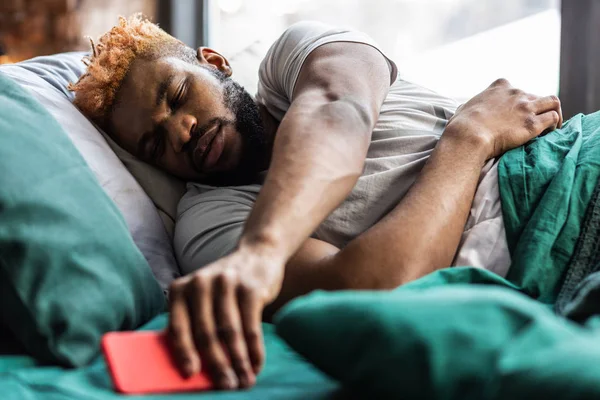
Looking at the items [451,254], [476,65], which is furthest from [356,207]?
[476,65]

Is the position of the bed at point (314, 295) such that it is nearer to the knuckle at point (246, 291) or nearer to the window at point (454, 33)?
the knuckle at point (246, 291)

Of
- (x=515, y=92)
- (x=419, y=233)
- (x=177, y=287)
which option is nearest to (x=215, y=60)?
(x=515, y=92)

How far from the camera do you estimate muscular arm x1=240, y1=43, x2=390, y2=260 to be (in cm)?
77

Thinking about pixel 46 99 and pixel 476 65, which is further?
pixel 476 65

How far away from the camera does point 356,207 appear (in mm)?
1074

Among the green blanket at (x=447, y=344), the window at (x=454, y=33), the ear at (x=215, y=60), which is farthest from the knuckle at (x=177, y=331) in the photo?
the window at (x=454, y=33)

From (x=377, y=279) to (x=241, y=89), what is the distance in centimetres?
66

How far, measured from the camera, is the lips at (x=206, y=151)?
4.22ft

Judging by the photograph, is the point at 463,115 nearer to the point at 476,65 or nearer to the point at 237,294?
the point at 237,294

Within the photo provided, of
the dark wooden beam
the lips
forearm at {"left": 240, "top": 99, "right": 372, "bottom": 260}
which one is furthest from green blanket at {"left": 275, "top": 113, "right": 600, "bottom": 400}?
the dark wooden beam

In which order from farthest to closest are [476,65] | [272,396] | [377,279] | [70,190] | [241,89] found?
[476,65], [241,89], [377,279], [70,190], [272,396]

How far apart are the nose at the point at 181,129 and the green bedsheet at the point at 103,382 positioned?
1.89 feet

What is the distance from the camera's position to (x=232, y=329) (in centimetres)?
61

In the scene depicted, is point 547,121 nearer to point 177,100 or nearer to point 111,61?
point 177,100
